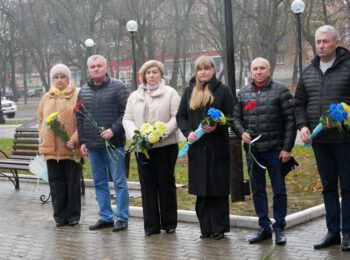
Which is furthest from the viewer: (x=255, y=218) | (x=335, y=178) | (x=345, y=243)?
(x=255, y=218)

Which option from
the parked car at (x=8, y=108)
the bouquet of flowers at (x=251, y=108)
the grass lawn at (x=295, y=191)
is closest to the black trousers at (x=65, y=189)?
the grass lawn at (x=295, y=191)

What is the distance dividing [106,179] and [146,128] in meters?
1.27

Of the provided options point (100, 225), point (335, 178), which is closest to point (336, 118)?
point (335, 178)

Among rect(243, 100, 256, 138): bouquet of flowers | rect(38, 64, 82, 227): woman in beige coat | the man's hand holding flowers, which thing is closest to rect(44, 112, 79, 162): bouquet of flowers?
rect(38, 64, 82, 227): woman in beige coat

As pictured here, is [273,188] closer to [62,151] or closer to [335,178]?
[335,178]

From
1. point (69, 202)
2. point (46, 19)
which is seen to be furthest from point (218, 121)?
point (46, 19)

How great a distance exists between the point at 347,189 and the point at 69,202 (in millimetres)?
3610

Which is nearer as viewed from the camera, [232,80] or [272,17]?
[232,80]

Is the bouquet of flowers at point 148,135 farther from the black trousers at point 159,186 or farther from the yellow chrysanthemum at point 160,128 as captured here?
the black trousers at point 159,186

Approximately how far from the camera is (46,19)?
152 feet

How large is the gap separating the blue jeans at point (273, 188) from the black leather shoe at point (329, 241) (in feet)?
1.56

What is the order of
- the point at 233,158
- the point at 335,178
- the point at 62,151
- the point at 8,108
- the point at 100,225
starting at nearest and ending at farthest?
the point at 335,178
the point at 100,225
the point at 62,151
the point at 233,158
the point at 8,108

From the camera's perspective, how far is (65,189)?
8.44 metres

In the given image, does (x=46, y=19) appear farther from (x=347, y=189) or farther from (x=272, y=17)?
(x=347, y=189)
